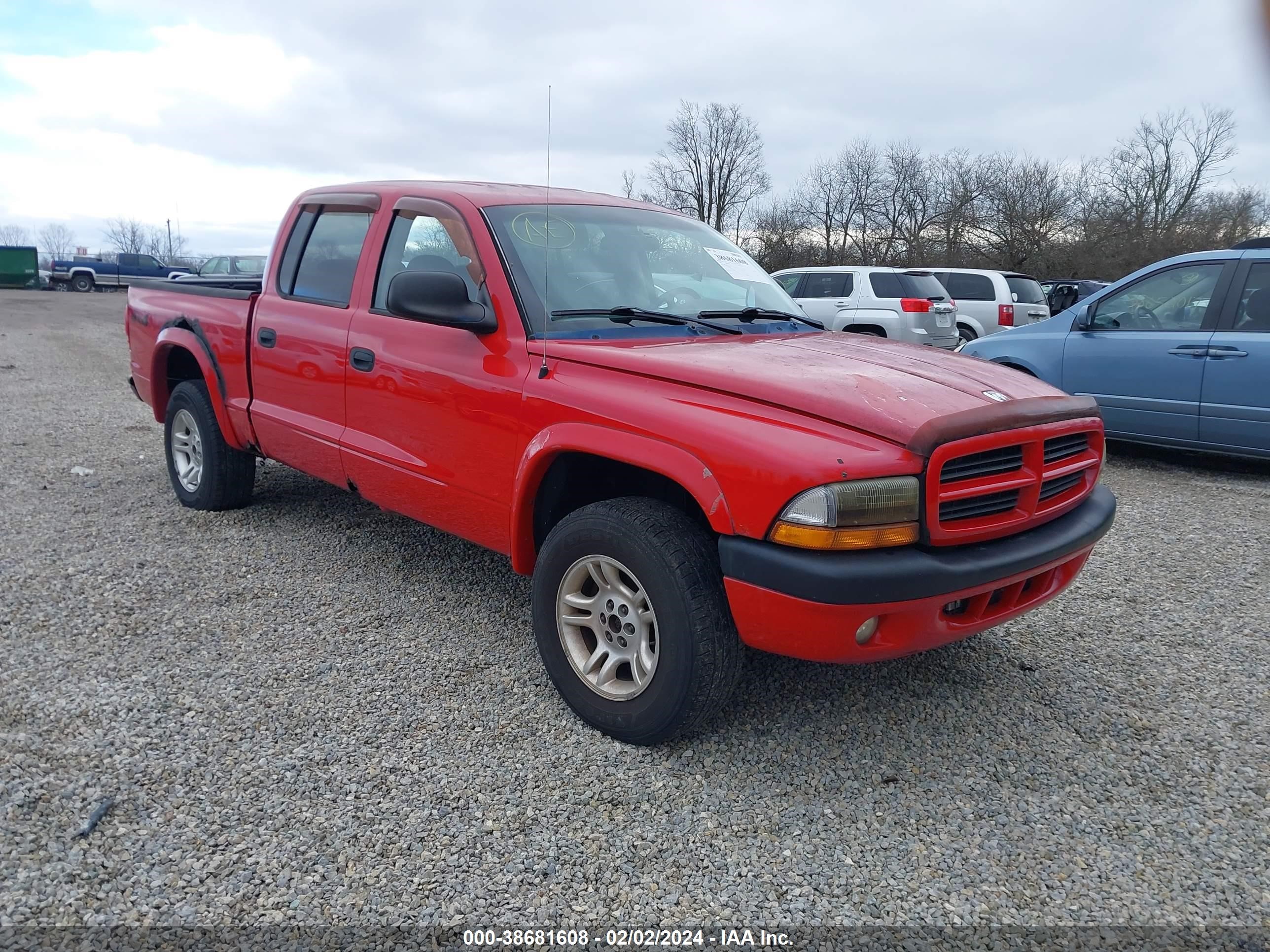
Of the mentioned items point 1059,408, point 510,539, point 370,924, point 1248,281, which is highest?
point 1248,281

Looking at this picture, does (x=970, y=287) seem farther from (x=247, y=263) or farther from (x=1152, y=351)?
(x=247, y=263)

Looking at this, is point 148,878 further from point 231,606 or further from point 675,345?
point 675,345

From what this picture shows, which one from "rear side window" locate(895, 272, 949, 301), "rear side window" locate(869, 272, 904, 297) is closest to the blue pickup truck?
"rear side window" locate(869, 272, 904, 297)

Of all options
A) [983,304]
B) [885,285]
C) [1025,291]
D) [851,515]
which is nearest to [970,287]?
[983,304]

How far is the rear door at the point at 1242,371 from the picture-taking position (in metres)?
6.51

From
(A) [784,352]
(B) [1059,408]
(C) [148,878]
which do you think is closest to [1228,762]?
(B) [1059,408]

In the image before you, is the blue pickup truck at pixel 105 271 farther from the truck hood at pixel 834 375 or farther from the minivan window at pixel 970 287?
the truck hood at pixel 834 375

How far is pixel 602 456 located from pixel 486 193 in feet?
5.17

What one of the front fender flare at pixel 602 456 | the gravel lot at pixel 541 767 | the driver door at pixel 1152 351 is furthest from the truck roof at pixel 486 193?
the driver door at pixel 1152 351

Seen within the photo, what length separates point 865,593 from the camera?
2.39 metres

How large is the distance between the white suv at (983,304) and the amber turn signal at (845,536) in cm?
1376

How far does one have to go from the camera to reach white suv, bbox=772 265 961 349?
12.5 metres

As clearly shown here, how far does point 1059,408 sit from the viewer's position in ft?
9.64

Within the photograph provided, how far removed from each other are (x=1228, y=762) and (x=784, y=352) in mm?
1990
